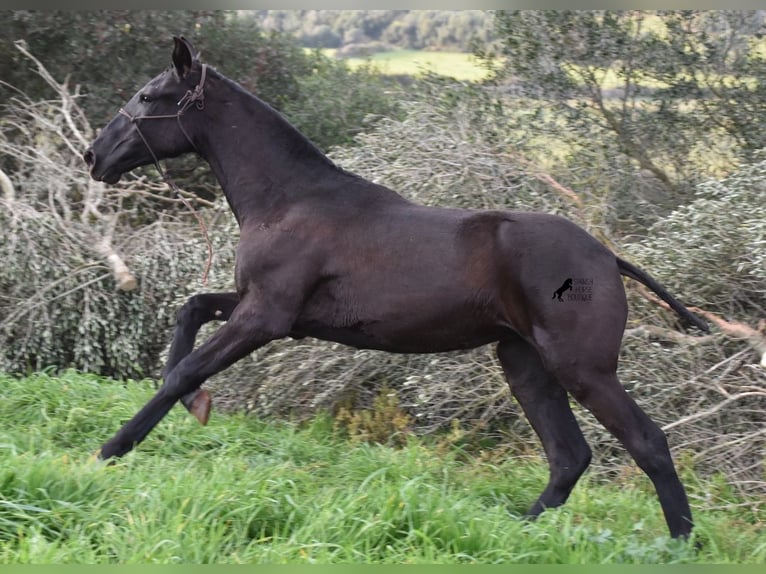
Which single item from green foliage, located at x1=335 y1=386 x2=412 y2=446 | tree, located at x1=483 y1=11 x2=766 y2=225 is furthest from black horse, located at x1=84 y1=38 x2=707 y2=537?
tree, located at x1=483 y1=11 x2=766 y2=225

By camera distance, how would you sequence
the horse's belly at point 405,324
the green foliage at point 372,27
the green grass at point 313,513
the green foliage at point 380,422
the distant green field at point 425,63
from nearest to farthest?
1. the green grass at point 313,513
2. the horse's belly at point 405,324
3. the green foliage at point 380,422
4. the distant green field at point 425,63
5. the green foliage at point 372,27

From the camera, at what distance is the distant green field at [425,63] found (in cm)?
973

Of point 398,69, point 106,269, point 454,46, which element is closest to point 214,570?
point 106,269

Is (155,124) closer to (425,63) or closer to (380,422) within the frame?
(380,422)

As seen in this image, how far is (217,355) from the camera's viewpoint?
189 inches

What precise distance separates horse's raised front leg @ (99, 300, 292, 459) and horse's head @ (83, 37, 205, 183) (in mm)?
1112

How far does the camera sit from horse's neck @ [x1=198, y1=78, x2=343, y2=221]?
511 cm

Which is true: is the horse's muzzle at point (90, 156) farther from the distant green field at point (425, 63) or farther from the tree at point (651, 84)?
the distant green field at point (425, 63)

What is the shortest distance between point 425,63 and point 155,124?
206 inches

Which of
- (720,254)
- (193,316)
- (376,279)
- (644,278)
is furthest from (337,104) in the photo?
(644,278)

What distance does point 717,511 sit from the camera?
5074mm

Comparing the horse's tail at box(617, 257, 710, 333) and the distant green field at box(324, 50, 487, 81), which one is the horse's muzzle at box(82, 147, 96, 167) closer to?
the horse's tail at box(617, 257, 710, 333)

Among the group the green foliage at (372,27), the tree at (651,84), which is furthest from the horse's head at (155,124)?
the green foliage at (372,27)

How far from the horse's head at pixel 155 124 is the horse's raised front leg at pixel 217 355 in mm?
1112
